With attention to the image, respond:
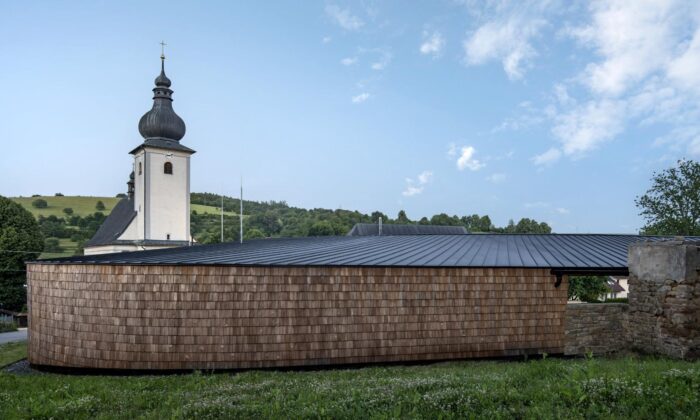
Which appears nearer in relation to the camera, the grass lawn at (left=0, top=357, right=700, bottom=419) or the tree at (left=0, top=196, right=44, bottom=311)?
the grass lawn at (left=0, top=357, right=700, bottom=419)

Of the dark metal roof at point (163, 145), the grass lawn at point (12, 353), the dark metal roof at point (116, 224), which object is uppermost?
the dark metal roof at point (163, 145)

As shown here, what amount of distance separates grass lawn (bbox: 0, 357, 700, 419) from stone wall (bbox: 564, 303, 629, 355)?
12.0 feet

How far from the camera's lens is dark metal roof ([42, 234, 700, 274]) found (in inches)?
409

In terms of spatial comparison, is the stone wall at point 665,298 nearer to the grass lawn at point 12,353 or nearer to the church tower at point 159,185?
the grass lawn at point 12,353

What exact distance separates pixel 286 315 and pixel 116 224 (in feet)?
94.3

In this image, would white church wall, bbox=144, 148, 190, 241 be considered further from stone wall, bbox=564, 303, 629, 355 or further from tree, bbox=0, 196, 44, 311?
stone wall, bbox=564, 303, 629, 355

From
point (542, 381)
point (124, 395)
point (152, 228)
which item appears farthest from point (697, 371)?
point (152, 228)

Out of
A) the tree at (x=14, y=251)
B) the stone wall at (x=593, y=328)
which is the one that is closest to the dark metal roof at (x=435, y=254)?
the stone wall at (x=593, y=328)

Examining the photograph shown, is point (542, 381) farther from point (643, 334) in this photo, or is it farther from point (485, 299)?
point (643, 334)

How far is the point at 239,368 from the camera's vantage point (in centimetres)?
947

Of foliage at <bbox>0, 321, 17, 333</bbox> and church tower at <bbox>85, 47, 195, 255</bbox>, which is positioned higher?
church tower at <bbox>85, 47, 195, 255</bbox>

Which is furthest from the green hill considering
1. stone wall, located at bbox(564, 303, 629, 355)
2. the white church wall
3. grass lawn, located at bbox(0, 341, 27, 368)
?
stone wall, located at bbox(564, 303, 629, 355)

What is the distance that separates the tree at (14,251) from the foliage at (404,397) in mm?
26013

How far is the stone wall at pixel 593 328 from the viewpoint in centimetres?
1038
